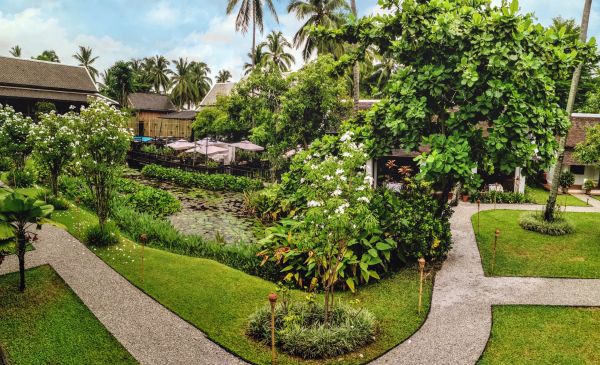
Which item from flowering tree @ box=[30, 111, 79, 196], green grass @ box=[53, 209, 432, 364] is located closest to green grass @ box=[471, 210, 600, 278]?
green grass @ box=[53, 209, 432, 364]

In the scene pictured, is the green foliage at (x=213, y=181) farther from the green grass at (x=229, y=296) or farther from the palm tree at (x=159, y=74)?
the palm tree at (x=159, y=74)

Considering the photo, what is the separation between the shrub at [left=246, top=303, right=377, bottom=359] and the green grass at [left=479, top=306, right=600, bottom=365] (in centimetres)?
215

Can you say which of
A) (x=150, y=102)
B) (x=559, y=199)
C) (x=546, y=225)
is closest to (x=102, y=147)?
(x=546, y=225)

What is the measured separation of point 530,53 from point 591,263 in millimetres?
6533

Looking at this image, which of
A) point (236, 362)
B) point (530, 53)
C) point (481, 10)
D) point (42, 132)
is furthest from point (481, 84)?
point (42, 132)

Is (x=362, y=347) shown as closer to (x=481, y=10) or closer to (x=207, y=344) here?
(x=207, y=344)

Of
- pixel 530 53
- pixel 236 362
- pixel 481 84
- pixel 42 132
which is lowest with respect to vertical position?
pixel 236 362

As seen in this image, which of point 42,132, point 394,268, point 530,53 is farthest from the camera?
point 42,132

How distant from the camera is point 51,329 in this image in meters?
7.60

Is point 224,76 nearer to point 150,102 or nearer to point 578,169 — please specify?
point 150,102

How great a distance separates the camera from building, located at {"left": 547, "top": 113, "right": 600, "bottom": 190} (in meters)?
24.5

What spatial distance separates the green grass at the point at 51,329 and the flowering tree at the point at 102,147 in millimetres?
3650

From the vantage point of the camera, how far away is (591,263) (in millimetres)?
12016

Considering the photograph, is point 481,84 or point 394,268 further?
point 394,268
